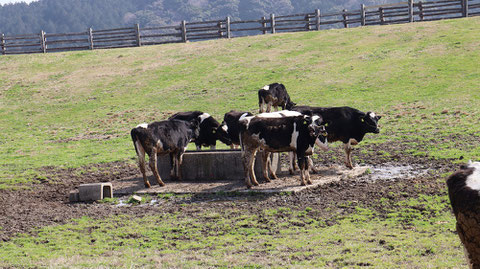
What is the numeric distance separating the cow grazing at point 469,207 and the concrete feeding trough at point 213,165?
29.1 ft

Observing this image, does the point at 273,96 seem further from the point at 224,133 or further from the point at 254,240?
the point at 254,240

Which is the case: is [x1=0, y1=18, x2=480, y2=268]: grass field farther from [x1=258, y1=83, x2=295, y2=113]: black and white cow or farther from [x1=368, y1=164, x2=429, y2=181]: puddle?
[x1=258, y1=83, x2=295, y2=113]: black and white cow

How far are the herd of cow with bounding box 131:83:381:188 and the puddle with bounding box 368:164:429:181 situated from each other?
32.0 inches

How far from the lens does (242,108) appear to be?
2569 cm

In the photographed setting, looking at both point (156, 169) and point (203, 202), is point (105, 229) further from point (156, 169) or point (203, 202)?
point (156, 169)

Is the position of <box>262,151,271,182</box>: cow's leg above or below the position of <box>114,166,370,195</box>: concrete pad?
above

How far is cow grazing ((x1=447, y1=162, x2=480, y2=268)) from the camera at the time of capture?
20.5 ft

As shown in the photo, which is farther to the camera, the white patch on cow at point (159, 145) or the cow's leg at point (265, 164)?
the white patch on cow at point (159, 145)

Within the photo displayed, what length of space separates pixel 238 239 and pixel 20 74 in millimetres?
30869

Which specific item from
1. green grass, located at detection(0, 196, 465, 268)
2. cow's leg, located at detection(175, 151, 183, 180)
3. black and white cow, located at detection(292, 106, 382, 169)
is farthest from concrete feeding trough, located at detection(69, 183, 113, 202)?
black and white cow, located at detection(292, 106, 382, 169)

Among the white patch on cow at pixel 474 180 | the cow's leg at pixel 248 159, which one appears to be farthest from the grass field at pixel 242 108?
the white patch on cow at pixel 474 180

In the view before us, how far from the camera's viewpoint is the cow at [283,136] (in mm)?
14156

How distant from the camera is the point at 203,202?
525 inches

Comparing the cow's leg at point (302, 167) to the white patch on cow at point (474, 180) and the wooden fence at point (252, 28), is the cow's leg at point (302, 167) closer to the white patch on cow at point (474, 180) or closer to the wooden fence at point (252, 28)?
the white patch on cow at point (474, 180)
